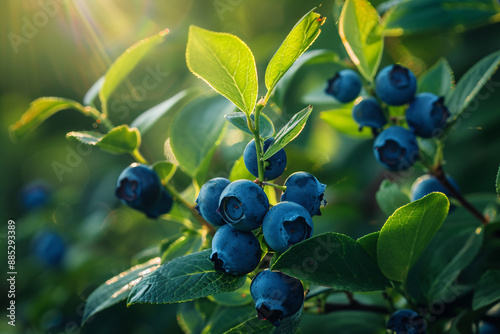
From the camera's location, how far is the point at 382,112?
1284 millimetres

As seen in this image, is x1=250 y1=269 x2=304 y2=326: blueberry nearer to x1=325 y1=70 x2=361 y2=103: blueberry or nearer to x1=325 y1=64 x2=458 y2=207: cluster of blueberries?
x1=325 y1=64 x2=458 y2=207: cluster of blueberries

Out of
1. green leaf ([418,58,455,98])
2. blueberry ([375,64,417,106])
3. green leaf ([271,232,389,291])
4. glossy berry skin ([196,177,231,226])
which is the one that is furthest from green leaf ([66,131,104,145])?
green leaf ([418,58,455,98])

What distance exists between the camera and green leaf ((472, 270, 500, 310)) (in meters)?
1.02

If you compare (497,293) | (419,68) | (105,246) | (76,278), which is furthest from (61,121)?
(497,293)

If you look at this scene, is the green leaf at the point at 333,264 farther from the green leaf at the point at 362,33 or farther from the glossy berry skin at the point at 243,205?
the green leaf at the point at 362,33

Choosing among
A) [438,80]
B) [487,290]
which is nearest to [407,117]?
[438,80]

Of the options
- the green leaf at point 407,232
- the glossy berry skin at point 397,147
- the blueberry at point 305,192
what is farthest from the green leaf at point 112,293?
the glossy berry skin at point 397,147

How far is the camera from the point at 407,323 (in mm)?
1022

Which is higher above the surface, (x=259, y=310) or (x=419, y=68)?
(x=259, y=310)

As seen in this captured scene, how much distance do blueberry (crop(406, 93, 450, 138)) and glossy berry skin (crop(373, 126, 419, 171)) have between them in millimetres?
32

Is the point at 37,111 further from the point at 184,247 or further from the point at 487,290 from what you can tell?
the point at 487,290

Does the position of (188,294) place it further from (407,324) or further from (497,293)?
(497,293)

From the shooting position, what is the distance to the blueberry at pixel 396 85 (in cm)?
121

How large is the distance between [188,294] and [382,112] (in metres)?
0.79
